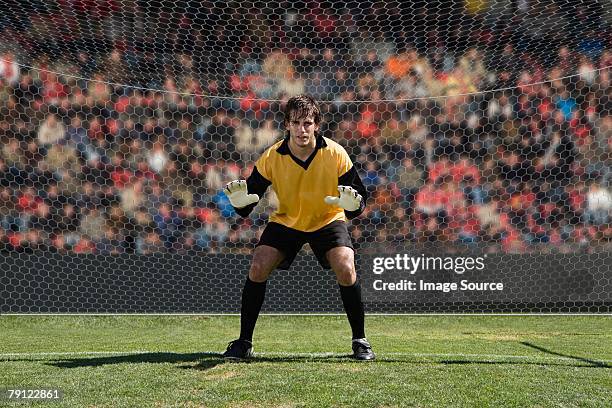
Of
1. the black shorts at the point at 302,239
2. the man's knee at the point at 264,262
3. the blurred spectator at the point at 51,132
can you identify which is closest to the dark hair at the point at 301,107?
the black shorts at the point at 302,239

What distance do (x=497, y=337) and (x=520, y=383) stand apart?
14.1 feet

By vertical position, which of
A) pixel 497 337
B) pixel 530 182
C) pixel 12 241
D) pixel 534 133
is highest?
pixel 534 133

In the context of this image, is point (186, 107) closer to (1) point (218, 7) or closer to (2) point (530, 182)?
(1) point (218, 7)

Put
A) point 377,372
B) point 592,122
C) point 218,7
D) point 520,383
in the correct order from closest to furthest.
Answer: point 520,383, point 377,372, point 218,7, point 592,122

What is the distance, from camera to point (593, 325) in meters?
9.97

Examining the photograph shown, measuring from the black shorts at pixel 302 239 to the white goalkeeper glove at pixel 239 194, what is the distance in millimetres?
274

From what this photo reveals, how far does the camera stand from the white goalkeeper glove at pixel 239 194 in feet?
15.1

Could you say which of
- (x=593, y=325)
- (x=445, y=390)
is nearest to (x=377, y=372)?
(x=445, y=390)

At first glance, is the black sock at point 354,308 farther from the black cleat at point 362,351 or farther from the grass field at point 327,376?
the grass field at point 327,376

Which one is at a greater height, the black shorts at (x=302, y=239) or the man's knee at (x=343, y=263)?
the black shorts at (x=302, y=239)

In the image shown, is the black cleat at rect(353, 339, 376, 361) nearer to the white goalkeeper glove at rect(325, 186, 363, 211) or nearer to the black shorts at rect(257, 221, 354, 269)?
the black shorts at rect(257, 221, 354, 269)

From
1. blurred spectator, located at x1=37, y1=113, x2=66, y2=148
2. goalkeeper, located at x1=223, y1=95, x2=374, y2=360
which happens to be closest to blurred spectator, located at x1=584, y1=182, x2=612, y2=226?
goalkeeper, located at x1=223, y1=95, x2=374, y2=360

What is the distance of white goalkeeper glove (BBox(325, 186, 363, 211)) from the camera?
14.9 feet

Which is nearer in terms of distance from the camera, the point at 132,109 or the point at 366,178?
the point at 132,109
